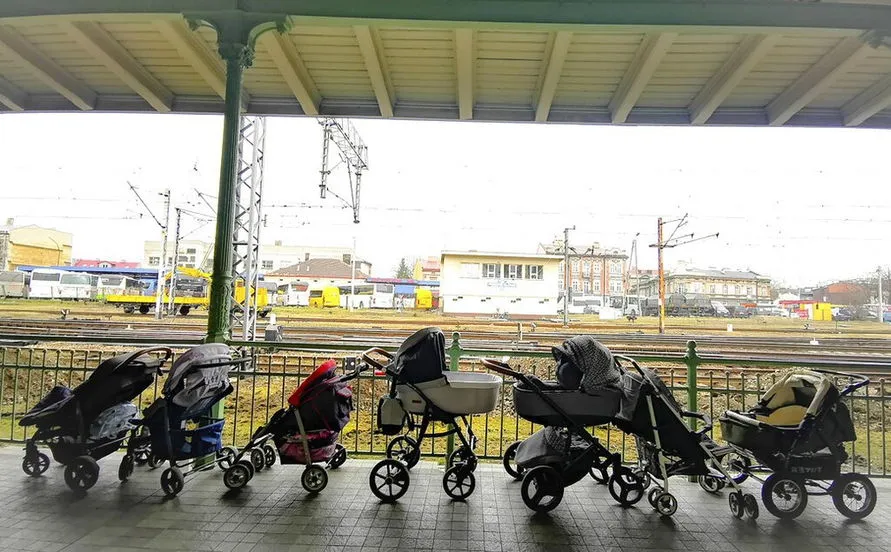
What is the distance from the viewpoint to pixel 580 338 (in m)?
3.26

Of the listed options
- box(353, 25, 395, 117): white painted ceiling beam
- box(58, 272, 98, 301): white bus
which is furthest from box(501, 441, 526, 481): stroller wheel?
box(58, 272, 98, 301): white bus

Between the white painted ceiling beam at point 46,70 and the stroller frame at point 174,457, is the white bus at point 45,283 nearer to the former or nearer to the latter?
the white painted ceiling beam at point 46,70

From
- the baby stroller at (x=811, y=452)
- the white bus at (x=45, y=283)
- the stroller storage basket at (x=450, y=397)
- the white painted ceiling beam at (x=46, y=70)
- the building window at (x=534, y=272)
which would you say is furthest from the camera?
the white bus at (x=45, y=283)

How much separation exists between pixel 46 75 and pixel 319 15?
354 cm

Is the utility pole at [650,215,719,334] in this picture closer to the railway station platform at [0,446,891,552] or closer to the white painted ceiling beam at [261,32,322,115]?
the railway station platform at [0,446,891,552]

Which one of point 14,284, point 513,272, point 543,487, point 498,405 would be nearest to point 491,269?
point 513,272

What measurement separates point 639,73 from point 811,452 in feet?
12.1

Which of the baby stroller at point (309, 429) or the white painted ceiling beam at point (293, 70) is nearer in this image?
the baby stroller at point (309, 429)

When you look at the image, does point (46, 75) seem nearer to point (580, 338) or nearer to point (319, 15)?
point (319, 15)

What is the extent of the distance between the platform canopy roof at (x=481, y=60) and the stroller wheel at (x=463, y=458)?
360 cm

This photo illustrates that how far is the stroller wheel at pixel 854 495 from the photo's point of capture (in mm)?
3168

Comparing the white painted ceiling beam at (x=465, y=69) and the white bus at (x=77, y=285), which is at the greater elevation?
the white painted ceiling beam at (x=465, y=69)

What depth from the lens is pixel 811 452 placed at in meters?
3.13

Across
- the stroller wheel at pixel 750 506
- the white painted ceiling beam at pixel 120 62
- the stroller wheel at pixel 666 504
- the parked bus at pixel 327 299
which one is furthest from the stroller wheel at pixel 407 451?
the parked bus at pixel 327 299
